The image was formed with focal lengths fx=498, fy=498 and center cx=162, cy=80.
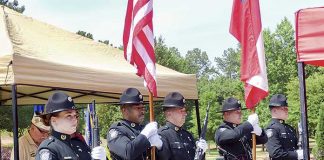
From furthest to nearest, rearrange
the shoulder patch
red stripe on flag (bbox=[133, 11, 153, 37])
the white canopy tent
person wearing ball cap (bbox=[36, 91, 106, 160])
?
red stripe on flag (bbox=[133, 11, 153, 37])
the white canopy tent
person wearing ball cap (bbox=[36, 91, 106, 160])
the shoulder patch

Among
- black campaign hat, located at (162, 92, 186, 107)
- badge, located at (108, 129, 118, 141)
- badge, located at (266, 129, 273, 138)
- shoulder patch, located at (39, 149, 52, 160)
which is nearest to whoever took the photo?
shoulder patch, located at (39, 149, 52, 160)

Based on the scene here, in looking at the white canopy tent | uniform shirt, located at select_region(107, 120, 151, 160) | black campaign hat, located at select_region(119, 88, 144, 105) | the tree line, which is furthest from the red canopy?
the tree line

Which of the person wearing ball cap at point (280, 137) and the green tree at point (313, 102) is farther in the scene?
the green tree at point (313, 102)

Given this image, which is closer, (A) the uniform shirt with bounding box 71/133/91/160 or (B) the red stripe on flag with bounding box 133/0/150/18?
(A) the uniform shirt with bounding box 71/133/91/160

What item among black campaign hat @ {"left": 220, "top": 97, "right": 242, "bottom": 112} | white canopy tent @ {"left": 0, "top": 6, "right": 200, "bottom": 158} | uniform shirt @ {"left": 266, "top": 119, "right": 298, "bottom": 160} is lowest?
uniform shirt @ {"left": 266, "top": 119, "right": 298, "bottom": 160}

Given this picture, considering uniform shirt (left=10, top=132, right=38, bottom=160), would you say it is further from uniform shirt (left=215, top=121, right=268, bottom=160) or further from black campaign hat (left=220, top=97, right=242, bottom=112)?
black campaign hat (left=220, top=97, right=242, bottom=112)

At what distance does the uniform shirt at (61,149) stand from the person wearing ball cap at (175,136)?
5.38ft

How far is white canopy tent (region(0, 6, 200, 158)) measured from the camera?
5.16 metres

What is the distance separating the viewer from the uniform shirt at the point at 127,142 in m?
5.34

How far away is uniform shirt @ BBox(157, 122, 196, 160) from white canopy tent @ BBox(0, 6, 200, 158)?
83 centimetres

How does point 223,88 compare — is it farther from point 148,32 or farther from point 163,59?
point 148,32

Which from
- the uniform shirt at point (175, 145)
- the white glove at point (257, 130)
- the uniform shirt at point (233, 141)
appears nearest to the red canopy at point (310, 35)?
the uniform shirt at point (175, 145)

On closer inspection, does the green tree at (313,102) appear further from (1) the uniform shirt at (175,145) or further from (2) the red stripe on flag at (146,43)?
(2) the red stripe on flag at (146,43)

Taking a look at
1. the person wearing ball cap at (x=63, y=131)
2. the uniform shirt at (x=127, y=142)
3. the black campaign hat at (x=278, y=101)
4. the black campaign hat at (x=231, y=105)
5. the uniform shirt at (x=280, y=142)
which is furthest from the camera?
the black campaign hat at (x=278, y=101)
